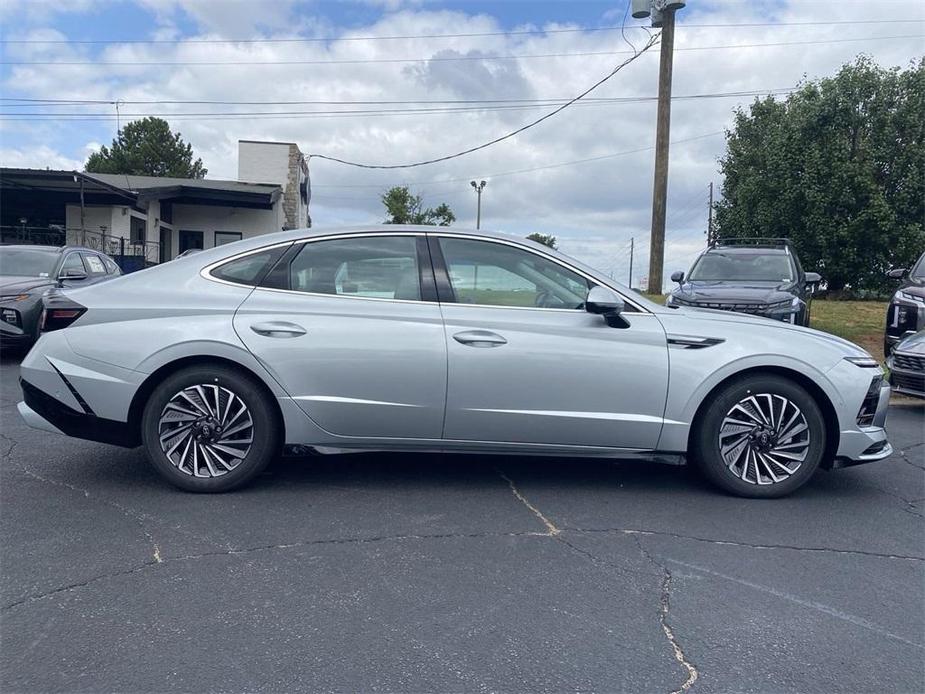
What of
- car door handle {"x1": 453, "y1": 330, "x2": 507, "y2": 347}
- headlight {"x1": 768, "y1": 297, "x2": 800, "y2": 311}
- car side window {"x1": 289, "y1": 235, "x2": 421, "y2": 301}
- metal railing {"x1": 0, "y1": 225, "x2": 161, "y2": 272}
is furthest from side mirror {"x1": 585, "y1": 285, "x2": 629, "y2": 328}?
metal railing {"x1": 0, "y1": 225, "x2": 161, "y2": 272}

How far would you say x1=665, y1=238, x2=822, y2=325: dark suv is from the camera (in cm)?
991

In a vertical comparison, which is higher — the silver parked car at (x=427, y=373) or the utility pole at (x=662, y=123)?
the utility pole at (x=662, y=123)

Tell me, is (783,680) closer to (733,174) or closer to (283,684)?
(283,684)

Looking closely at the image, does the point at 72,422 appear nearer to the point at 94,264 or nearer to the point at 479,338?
the point at 479,338

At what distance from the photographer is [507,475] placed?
523cm

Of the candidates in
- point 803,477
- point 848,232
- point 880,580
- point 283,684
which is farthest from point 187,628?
point 848,232

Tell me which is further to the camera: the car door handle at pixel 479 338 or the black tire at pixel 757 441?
the black tire at pixel 757 441

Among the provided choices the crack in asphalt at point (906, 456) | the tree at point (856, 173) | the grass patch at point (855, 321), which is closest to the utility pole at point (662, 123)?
the grass patch at point (855, 321)

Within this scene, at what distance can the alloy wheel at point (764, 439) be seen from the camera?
4.73 metres

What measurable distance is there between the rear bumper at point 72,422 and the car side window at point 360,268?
4.33ft

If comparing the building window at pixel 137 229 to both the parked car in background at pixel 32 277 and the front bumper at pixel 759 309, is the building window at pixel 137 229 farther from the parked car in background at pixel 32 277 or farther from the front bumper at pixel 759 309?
the front bumper at pixel 759 309

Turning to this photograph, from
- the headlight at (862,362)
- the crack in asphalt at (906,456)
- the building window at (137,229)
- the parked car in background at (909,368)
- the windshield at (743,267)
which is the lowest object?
the crack in asphalt at (906,456)

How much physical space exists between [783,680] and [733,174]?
32330 mm

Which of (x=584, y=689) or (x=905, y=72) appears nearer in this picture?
(x=584, y=689)
